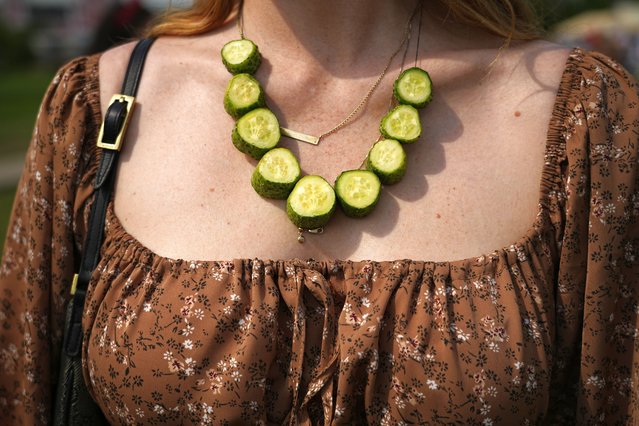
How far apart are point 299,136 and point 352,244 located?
359mm

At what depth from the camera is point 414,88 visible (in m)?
2.13

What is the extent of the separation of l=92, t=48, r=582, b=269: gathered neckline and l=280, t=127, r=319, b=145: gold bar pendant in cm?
35

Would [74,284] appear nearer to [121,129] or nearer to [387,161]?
[121,129]

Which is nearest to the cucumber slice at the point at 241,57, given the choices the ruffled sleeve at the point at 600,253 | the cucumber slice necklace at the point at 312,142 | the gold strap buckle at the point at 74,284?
the cucumber slice necklace at the point at 312,142

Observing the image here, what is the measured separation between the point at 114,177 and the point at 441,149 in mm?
886

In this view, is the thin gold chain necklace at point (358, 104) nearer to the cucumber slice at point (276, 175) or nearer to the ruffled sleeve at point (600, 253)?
the cucumber slice at point (276, 175)

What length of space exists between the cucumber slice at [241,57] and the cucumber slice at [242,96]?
3cm

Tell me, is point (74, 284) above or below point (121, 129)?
below

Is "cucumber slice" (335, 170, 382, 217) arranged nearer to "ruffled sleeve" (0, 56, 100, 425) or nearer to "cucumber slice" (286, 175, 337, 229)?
"cucumber slice" (286, 175, 337, 229)

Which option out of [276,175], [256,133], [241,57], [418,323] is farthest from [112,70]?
[418,323]

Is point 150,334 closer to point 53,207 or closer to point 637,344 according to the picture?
point 53,207

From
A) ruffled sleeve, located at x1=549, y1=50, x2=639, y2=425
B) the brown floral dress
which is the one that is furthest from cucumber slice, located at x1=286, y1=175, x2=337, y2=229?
ruffled sleeve, located at x1=549, y1=50, x2=639, y2=425

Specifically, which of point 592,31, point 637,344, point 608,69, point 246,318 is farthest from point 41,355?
point 592,31

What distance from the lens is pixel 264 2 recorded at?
227 cm
